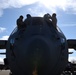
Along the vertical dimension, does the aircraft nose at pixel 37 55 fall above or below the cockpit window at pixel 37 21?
below

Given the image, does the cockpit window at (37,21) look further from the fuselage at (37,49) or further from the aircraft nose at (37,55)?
the aircraft nose at (37,55)

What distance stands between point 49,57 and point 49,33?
137 cm

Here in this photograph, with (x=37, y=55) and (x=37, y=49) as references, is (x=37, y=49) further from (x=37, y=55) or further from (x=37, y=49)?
(x=37, y=55)

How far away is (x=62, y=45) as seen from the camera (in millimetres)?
11539

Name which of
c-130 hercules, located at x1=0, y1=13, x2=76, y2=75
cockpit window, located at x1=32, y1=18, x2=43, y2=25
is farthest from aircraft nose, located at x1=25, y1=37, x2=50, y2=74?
cockpit window, located at x1=32, y1=18, x2=43, y2=25

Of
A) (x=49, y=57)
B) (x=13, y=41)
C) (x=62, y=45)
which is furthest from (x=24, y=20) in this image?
(x=49, y=57)

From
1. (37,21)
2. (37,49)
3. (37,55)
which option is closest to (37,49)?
(37,49)

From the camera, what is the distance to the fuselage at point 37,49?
33.4 feet

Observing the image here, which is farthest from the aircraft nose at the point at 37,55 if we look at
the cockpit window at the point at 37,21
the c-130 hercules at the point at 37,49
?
the cockpit window at the point at 37,21

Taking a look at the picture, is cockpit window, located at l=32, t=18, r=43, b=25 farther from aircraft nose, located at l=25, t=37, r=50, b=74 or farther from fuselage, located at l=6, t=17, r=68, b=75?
aircraft nose, located at l=25, t=37, r=50, b=74

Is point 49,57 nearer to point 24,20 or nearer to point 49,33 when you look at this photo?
point 49,33

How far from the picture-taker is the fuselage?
10.2 m

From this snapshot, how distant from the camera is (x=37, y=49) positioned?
10.1 meters

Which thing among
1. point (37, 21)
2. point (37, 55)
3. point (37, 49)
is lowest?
point (37, 55)
